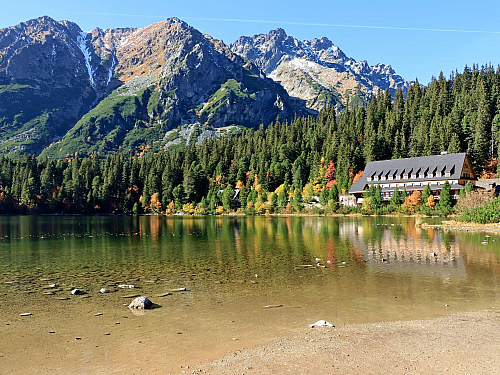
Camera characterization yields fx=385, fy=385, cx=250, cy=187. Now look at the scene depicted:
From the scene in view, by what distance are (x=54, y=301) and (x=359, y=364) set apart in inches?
650

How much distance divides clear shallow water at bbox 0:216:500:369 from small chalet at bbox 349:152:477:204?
265 feet

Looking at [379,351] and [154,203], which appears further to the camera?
[154,203]

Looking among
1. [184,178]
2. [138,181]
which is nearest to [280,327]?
[184,178]

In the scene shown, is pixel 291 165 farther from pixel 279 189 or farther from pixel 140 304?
pixel 140 304

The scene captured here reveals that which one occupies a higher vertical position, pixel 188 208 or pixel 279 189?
pixel 279 189

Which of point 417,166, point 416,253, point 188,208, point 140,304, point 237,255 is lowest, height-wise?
point 416,253

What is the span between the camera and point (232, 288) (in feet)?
77.9

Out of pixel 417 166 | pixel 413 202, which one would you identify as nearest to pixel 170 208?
pixel 417 166

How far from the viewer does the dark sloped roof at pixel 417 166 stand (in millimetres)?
117062

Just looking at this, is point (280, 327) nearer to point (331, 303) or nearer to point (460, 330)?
point (331, 303)

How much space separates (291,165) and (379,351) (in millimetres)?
156272

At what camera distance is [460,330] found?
15.1m

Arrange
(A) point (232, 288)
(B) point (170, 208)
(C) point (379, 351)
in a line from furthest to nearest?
(B) point (170, 208) < (A) point (232, 288) < (C) point (379, 351)

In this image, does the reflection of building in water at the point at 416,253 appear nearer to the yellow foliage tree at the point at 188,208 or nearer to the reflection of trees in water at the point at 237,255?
the reflection of trees in water at the point at 237,255
